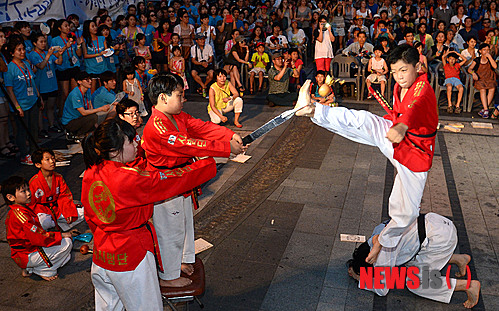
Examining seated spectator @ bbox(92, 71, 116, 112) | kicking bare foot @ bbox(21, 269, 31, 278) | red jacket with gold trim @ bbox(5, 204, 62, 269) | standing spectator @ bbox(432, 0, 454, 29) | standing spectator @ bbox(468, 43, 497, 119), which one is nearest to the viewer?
red jacket with gold trim @ bbox(5, 204, 62, 269)

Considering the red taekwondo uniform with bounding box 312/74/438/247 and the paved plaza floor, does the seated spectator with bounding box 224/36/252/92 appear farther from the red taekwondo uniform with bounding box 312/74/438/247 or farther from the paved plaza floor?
the red taekwondo uniform with bounding box 312/74/438/247

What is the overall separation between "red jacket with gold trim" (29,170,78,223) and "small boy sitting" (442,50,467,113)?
361 inches

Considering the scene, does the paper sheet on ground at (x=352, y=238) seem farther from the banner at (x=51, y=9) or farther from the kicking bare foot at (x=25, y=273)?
the banner at (x=51, y=9)

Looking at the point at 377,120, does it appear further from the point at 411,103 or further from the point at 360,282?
the point at 360,282

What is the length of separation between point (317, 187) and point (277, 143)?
2.27 meters

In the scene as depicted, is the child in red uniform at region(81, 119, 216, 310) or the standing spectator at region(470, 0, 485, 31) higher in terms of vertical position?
the standing spectator at region(470, 0, 485, 31)

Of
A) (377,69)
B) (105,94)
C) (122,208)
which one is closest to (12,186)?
(122,208)

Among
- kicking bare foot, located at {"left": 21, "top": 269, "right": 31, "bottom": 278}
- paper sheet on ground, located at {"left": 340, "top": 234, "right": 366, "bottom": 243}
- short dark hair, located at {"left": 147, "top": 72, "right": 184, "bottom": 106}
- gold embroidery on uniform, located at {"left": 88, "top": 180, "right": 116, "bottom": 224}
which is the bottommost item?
paper sheet on ground, located at {"left": 340, "top": 234, "right": 366, "bottom": 243}

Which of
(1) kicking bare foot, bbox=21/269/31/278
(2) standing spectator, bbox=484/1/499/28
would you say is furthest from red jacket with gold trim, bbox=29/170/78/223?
(2) standing spectator, bbox=484/1/499/28

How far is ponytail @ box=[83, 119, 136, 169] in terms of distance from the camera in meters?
3.42

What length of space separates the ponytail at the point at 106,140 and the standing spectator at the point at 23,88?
19.0 ft

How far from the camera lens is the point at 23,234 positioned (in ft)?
17.6

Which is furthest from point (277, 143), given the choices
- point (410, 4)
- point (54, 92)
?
point (410, 4)

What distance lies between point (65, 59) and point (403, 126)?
8.55m
